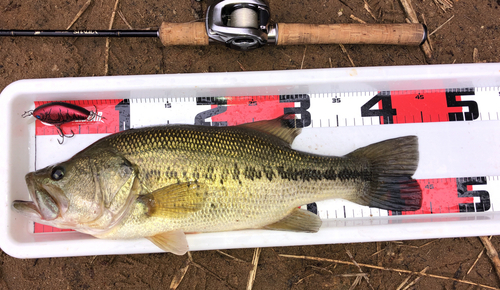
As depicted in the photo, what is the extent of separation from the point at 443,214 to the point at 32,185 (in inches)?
115

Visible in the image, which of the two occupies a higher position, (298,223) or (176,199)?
(176,199)

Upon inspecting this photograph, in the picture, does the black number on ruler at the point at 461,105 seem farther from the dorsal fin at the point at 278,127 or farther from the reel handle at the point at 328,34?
the dorsal fin at the point at 278,127

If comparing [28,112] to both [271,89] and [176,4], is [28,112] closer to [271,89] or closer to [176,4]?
[176,4]

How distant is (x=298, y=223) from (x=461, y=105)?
1.68 m

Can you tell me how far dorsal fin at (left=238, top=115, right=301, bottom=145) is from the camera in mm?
2111

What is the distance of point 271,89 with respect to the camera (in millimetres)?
2344

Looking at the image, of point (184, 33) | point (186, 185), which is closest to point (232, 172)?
point (186, 185)

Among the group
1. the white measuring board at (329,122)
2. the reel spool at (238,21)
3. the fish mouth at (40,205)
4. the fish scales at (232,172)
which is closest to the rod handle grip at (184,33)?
the reel spool at (238,21)

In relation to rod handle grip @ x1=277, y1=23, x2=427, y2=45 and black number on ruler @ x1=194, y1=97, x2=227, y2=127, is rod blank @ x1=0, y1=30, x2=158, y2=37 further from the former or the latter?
rod handle grip @ x1=277, y1=23, x2=427, y2=45

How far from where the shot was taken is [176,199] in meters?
1.86

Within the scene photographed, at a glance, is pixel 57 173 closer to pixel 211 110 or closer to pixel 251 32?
pixel 211 110

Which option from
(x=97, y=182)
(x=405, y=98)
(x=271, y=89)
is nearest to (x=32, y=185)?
(x=97, y=182)

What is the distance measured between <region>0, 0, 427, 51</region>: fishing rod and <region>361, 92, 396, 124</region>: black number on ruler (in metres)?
0.44

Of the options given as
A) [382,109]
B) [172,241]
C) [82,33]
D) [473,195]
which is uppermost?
[82,33]
